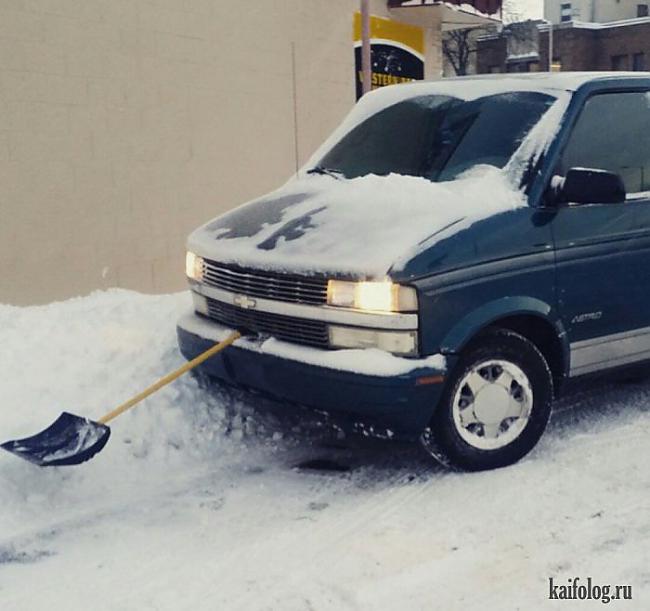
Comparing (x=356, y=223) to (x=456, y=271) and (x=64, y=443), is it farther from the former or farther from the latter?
(x=64, y=443)

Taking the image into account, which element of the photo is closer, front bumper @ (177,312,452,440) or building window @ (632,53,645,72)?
front bumper @ (177,312,452,440)

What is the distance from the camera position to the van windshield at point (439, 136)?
5.19 meters

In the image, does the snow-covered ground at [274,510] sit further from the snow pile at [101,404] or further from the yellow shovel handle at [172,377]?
the yellow shovel handle at [172,377]

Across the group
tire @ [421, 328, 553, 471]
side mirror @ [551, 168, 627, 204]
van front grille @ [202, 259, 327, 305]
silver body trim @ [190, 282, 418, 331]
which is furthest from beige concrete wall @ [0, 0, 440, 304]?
side mirror @ [551, 168, 627, 204]

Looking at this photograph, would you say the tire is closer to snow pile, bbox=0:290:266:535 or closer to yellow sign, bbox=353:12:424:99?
snow pile, bbox=0:290:266:535

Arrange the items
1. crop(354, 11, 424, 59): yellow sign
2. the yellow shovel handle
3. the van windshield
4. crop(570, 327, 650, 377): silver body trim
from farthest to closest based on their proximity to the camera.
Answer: crop(354, 11, 424, 59): yellow sign < the van windshield < crop(570, 327, 650, 377): silver body trim < the yellow shovel handle

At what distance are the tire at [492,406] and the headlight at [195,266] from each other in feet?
5.39

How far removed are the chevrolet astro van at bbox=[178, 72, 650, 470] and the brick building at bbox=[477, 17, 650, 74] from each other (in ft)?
146

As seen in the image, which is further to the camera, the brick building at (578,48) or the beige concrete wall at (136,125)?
the brick building at (578,48)

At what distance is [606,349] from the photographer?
A: 17.0ft

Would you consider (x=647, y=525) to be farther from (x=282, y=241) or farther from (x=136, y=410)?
(x=136, y=410)

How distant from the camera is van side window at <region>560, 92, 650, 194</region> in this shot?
17.1 feet

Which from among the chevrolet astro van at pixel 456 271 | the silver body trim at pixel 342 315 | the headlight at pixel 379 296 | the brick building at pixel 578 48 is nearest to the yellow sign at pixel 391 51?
the chevrolet astro van at pixel 456 271

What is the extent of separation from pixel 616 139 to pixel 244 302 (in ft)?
7.51
